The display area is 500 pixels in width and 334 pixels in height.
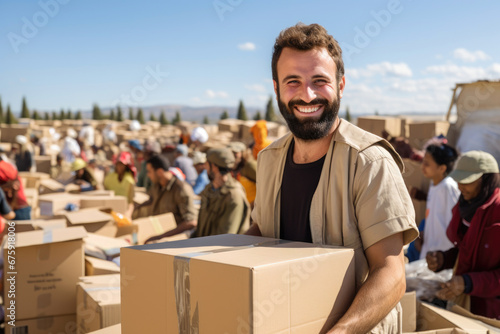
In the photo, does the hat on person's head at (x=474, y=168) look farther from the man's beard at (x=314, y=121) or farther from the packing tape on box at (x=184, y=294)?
the packing tape on box at (x=184, y=294)

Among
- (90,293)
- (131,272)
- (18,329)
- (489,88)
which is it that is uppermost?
(489,88)

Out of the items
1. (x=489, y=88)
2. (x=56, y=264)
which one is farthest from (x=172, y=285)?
(x=489, y=88)

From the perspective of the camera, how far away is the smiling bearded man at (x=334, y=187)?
1.41 m

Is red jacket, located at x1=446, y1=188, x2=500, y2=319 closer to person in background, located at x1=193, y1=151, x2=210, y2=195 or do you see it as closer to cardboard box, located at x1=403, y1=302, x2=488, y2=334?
cardboard box, located at x1=403, y1=302, x2=488, y2=334

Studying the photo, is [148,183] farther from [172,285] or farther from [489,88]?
[172,285]

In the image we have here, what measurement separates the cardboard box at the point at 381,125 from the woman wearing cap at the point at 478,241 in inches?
308

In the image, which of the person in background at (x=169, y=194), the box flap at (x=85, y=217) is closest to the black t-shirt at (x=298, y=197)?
the person in background at (x=169, y=194)

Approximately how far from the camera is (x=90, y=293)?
276 centimetres

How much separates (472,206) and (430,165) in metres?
1.50

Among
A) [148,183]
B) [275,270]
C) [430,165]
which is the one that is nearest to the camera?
[275,270]

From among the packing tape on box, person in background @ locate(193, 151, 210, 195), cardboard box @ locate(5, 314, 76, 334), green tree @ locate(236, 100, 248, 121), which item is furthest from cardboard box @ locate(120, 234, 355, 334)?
green tree @ locate(236, 100, 248, 121)

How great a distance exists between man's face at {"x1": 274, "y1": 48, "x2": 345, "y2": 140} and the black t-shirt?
5.1 inches

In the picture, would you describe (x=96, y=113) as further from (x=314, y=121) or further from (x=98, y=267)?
(x=314, y=121)

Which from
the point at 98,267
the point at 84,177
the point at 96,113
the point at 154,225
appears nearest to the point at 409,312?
the point at 98,267
